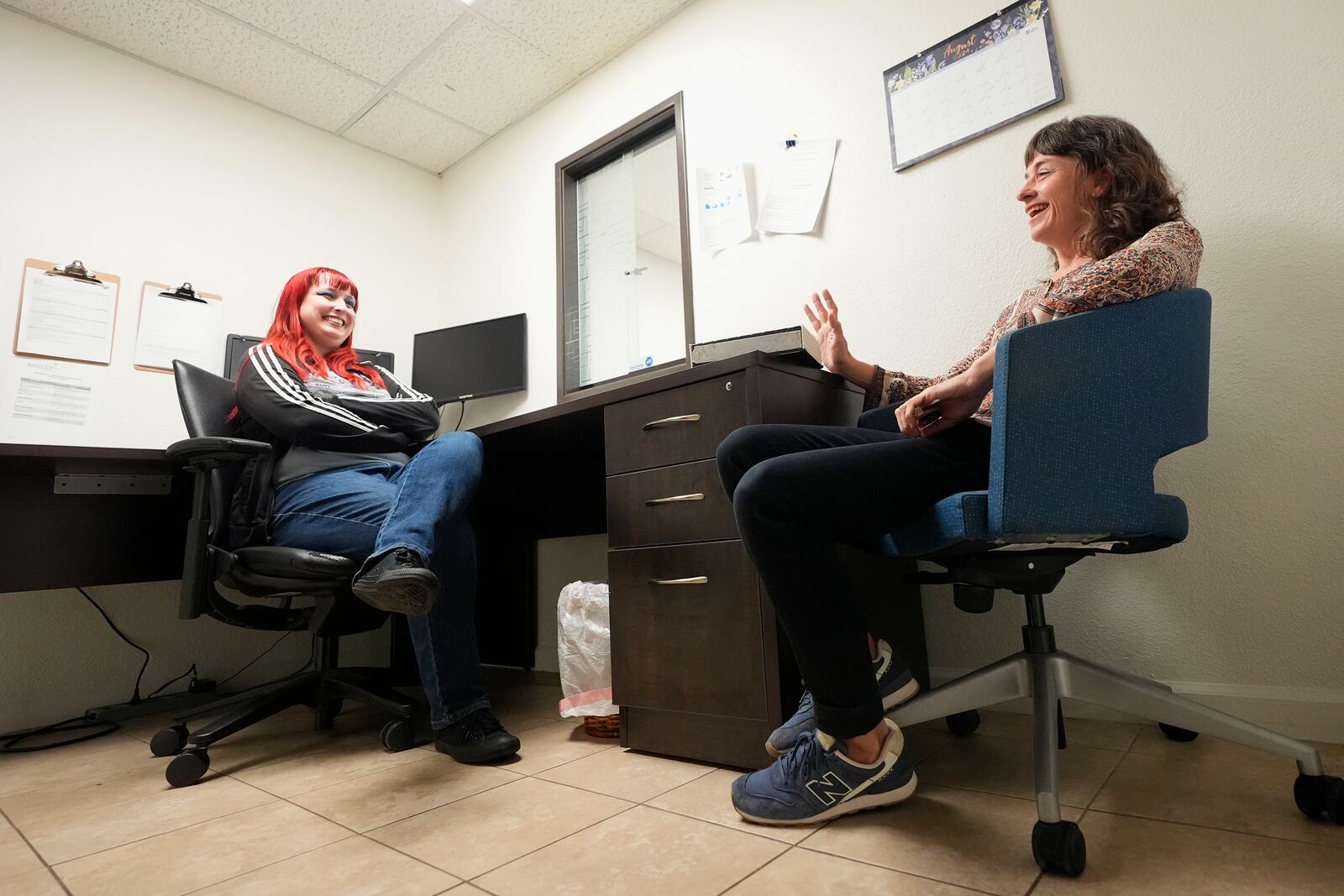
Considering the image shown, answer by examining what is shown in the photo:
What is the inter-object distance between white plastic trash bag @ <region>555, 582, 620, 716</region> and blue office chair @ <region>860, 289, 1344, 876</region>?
0.80 m

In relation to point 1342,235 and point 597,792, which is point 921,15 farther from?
point 597,792

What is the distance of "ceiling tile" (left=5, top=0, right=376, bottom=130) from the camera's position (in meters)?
2.28

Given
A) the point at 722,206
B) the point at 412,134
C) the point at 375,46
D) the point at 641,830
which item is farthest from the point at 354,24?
the point at 641,830

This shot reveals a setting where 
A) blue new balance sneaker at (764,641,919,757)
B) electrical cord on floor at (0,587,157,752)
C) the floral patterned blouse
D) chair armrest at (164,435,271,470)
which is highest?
the floral patterned blouse

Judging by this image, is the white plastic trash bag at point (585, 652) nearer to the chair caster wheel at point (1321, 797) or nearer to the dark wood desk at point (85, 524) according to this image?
the dark wood desk at point (85, 524)

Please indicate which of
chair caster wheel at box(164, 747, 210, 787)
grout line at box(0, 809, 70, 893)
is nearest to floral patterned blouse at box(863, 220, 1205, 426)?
grout line at box(0, 809, 70, 893)

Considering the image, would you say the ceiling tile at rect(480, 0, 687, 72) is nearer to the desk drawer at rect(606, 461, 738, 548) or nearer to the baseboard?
the desk drawer at rect(606, 461, 738, 548)

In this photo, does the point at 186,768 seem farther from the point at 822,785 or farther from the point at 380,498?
the point at 822,785

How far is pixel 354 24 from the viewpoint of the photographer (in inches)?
92.9

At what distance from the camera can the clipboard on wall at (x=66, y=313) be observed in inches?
83.9

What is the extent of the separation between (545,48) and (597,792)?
249cm

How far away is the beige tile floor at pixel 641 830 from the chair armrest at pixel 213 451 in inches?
24.3

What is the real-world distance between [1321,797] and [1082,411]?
571mm

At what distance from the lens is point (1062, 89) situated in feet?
4.99
